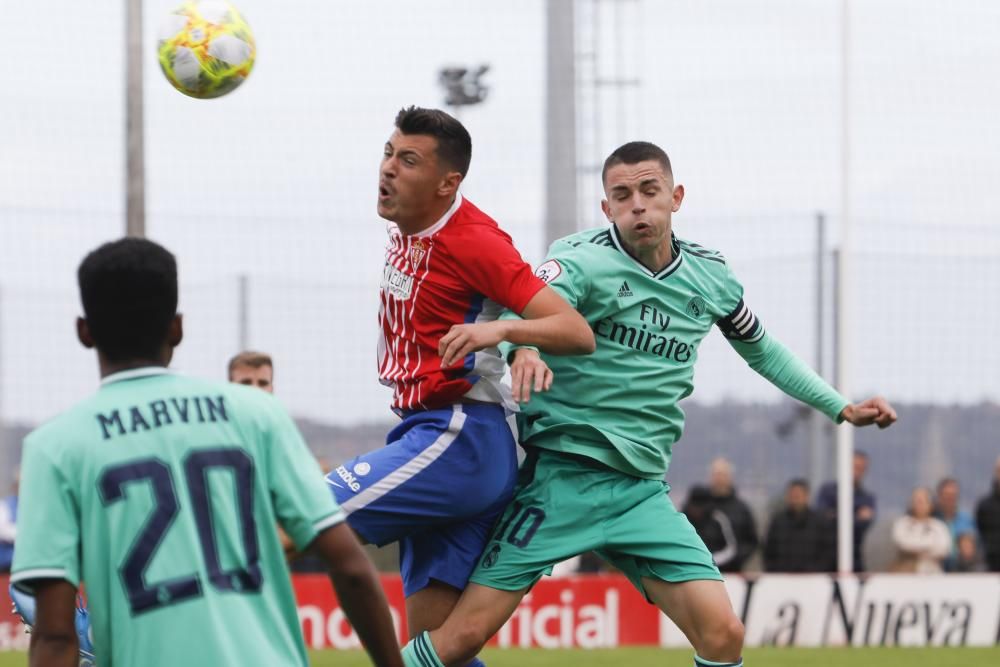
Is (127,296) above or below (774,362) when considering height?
above

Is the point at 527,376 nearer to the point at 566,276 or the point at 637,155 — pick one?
the point at 566,276

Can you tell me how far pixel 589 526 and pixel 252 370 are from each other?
243 centimetres

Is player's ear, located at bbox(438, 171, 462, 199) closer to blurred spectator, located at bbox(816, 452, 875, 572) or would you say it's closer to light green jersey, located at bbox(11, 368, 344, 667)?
light green jersey, located at bbox(11, 368, 344, 667)

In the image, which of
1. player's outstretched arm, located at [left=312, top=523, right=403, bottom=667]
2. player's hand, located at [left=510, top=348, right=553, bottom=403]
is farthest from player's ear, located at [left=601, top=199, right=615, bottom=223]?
player's outstretched arm, located at [left=312, top=523, right=403, bottom=667]

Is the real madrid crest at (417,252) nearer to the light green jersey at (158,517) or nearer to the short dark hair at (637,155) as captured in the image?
the short dark hair at (637,155)

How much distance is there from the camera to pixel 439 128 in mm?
5223

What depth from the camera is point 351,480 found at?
197 inches

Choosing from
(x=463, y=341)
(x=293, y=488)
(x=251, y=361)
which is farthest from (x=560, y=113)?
(x=293, y=488)

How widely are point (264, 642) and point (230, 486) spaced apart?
1.07 feet

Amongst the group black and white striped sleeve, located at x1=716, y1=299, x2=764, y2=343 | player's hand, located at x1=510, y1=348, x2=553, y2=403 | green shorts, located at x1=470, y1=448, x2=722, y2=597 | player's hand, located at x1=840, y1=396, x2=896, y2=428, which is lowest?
green shorts, located at x1=470, y1=448, x2=722, y2=597

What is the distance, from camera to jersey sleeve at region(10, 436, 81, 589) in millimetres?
3143

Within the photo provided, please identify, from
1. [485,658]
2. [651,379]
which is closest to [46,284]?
[485,658]

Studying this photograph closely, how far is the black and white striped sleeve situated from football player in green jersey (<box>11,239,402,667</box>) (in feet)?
9.76

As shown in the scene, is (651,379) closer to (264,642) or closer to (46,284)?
(264,642)
